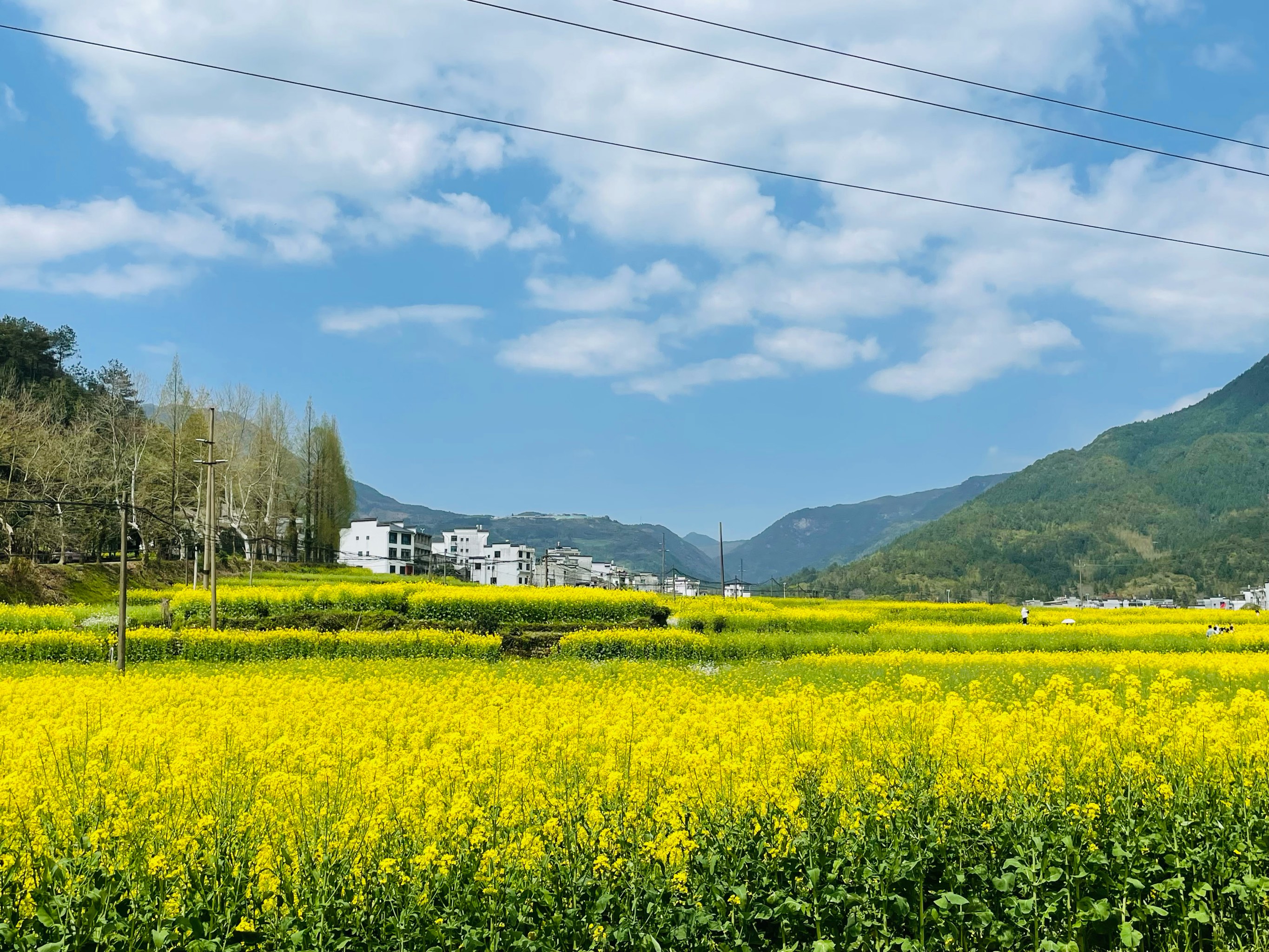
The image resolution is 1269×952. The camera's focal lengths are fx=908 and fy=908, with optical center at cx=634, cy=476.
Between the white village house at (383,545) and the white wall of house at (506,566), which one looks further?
the white wall of house at (506,566)

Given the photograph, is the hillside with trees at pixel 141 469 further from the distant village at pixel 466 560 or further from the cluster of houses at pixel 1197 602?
Answer: the cluster of houses at pixel 1197 602

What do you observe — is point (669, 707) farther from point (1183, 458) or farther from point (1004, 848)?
point (1183, 458)

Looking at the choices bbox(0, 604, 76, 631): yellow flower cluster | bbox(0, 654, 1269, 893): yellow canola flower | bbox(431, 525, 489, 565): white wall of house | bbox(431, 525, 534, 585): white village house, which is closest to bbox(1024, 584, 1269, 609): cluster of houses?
bbox(431, 525, 534, 585): white village house

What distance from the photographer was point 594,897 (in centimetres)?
463

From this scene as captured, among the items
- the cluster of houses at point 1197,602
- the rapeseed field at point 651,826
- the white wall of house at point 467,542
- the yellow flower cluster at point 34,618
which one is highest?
the white wall of house at point 467,542

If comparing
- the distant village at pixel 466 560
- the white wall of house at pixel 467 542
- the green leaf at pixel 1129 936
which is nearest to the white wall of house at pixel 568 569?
the distant village at pixel 466 560

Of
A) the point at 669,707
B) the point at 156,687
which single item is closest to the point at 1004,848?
the point at 669,707

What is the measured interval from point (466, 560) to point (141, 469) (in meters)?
51.2

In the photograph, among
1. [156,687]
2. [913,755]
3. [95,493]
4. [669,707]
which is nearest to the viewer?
[913,755]

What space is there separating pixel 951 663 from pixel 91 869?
638 inches

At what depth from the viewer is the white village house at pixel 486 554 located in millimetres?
117500

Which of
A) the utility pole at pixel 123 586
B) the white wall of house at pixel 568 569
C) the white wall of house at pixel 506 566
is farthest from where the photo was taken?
the white wall of house at pixel 506 566

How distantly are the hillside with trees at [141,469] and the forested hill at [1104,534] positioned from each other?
64.7 m

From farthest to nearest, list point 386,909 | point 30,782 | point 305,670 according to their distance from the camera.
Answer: point 305,670, point 30,782, point 386,909
